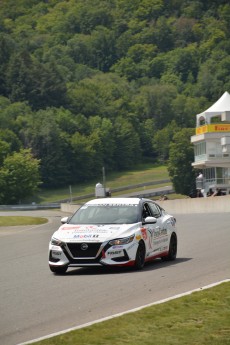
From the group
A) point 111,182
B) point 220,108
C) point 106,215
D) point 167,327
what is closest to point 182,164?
point 111,182

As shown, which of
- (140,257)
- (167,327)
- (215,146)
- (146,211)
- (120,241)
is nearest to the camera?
(167,327)

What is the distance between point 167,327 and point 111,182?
17175 cm

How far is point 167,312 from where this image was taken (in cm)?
1395

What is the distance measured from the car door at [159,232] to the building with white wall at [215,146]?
98.7 m

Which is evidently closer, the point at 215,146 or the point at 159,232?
the point at 159,232

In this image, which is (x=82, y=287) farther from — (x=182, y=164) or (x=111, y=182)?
(x=111, y=182)

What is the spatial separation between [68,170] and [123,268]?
165197 mm

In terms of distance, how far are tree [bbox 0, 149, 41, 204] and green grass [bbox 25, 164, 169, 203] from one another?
691 cm

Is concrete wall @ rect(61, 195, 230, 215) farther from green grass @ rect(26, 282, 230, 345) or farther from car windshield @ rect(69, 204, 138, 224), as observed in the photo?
green grass @ rect(26, 282, 230, 345)

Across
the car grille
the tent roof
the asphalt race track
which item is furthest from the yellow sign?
the car grille

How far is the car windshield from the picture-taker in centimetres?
2052

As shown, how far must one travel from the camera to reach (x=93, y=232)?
65.0 ft

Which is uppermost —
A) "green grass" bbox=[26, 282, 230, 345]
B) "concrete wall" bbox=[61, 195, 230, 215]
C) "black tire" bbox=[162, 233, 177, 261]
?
"green grass" bbox=[26, 282, 230, 345]

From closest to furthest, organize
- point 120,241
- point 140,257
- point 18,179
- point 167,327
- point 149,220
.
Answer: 1. point 167,327
2. point 120,241
3. point 140,257
4. point 149,220
5. point 18,179
